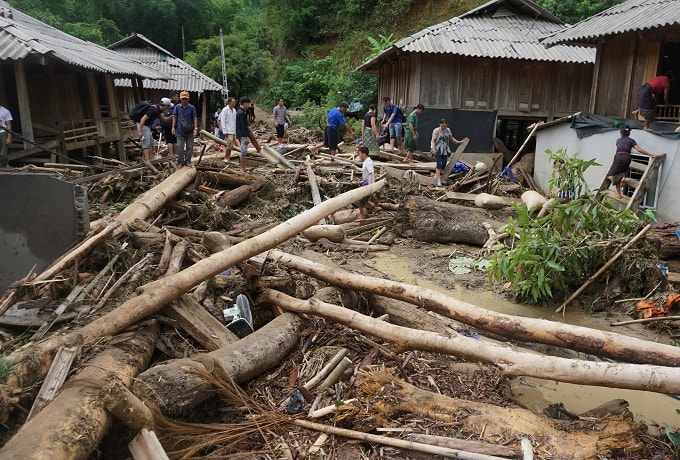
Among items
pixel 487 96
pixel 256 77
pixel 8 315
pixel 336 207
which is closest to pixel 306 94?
pixel 256 77

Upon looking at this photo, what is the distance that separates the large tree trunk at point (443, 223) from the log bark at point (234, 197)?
3.33 meters

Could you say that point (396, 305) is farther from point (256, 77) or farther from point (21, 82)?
point (256, 77)

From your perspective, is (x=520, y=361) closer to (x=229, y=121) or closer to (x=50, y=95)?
(x=229, y=121)

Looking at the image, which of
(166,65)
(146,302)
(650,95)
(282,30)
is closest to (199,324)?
(146,302)

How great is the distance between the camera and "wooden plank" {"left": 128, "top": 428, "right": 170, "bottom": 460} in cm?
312

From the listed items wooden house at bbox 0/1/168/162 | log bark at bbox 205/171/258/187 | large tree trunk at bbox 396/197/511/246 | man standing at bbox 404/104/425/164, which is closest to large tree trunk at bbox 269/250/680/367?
large tree trunk at bbox 396/197/511/246

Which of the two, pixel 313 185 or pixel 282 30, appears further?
pixel 282 30

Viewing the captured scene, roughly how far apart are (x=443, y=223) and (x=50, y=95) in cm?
997

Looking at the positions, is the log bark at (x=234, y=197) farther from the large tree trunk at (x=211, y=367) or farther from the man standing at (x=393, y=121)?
the man standing at (x=393, y=121)

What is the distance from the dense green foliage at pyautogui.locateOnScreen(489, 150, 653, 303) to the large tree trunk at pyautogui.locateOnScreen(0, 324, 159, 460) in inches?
211

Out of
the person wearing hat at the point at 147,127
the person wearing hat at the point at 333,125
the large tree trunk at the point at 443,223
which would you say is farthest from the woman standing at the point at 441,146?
the person wearing hat at the point at 147,127

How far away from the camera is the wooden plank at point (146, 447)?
3.12 meters

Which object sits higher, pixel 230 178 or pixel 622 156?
pixel 622 156

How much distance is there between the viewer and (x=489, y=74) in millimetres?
17641
